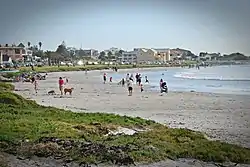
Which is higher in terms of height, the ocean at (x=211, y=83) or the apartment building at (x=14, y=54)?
the apartment building at (x=14, y=54)

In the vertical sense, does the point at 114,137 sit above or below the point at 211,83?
above

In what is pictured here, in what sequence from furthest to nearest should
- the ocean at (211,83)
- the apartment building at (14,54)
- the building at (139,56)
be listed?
the building at (139,56) → the apartment building at (14,54) → the ocean at (211,83)

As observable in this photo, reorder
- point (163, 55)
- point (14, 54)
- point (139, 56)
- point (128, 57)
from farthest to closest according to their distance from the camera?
point (128, 57) → point (139, 56) → point (163, 55) → point (14, 54)

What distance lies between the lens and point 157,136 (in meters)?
6.46

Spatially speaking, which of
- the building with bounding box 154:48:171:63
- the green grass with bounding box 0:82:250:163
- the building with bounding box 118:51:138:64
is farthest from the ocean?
the building with bounding box 118:51:138:64

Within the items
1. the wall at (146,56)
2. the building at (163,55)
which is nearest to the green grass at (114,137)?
the wall at (146,56)

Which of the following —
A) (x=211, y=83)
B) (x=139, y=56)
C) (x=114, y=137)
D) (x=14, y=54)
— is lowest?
(x=211, y=83)

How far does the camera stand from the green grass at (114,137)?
17.5 ft

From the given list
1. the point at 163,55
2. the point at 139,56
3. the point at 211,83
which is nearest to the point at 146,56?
the point at 139,56

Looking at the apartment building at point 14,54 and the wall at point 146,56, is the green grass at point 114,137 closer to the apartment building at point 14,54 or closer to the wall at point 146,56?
the apartment building at point 14,54

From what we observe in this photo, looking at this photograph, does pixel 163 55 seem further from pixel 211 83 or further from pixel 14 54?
pixel 211 83

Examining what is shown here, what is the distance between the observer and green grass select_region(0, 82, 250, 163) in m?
5.32

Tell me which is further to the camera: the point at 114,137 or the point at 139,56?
the point at 139,56

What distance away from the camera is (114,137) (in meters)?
6.24
